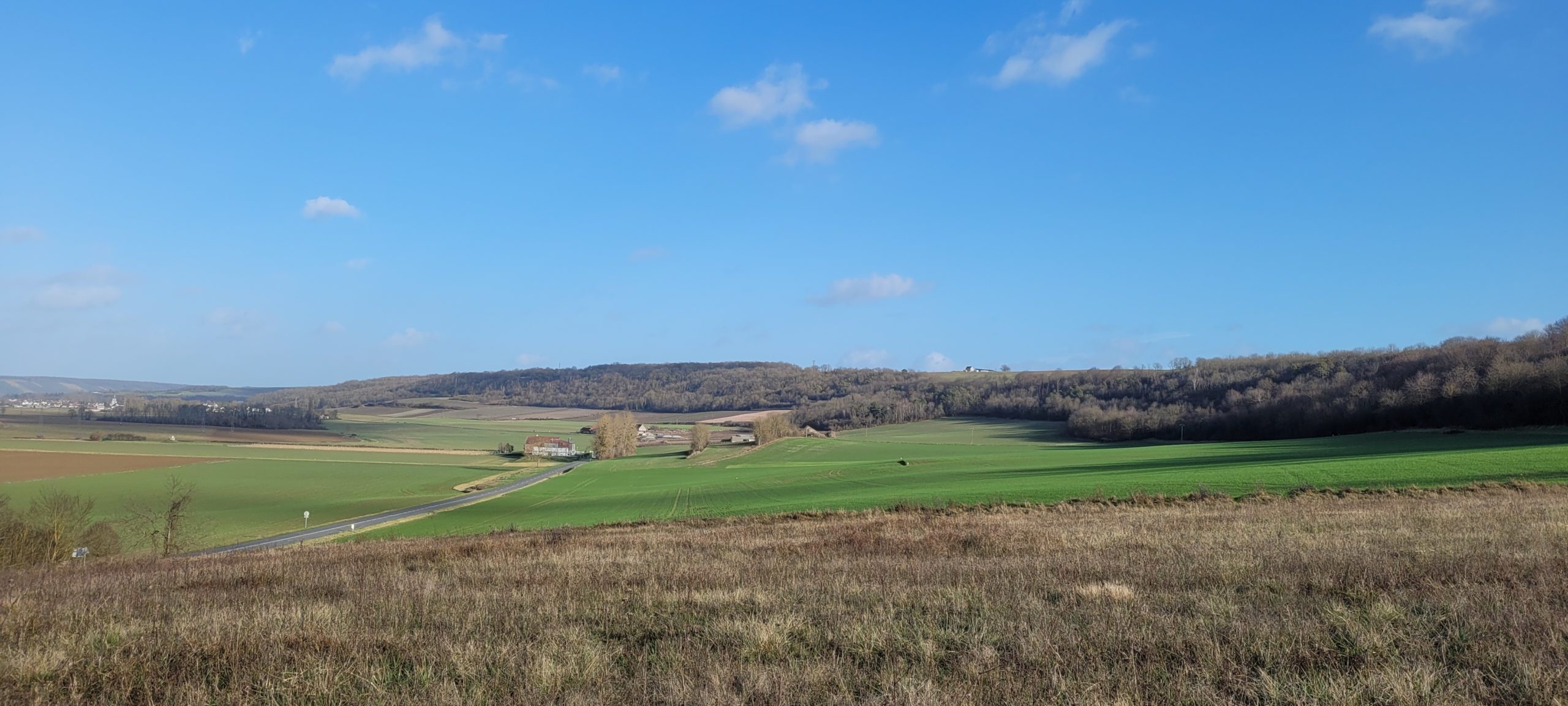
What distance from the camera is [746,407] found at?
648 feet

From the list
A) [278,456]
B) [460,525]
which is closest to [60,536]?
[460,525]

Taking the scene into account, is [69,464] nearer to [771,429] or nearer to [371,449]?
[371,449]

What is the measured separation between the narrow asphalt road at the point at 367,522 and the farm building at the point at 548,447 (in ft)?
153

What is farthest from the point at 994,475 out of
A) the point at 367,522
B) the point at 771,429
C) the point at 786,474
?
the point at 771,429

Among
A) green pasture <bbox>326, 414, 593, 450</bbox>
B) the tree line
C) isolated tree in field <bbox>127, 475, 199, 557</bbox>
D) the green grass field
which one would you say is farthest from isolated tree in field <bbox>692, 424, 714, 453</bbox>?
the tree line

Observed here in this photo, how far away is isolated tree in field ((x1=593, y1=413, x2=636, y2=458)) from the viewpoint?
13412cm

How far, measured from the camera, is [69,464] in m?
87.4

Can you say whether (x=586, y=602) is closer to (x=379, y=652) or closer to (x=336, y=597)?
(x=379, y=652)

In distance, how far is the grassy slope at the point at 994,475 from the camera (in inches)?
1419

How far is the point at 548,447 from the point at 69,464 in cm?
6233

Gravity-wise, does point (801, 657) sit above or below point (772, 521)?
above

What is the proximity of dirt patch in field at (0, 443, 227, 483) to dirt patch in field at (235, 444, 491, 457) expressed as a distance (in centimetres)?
2327

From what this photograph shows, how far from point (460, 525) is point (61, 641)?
43290 millimetres

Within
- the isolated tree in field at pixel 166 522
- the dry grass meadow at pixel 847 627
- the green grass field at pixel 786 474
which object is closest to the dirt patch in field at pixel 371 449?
the green grass field at pixel 786 474
